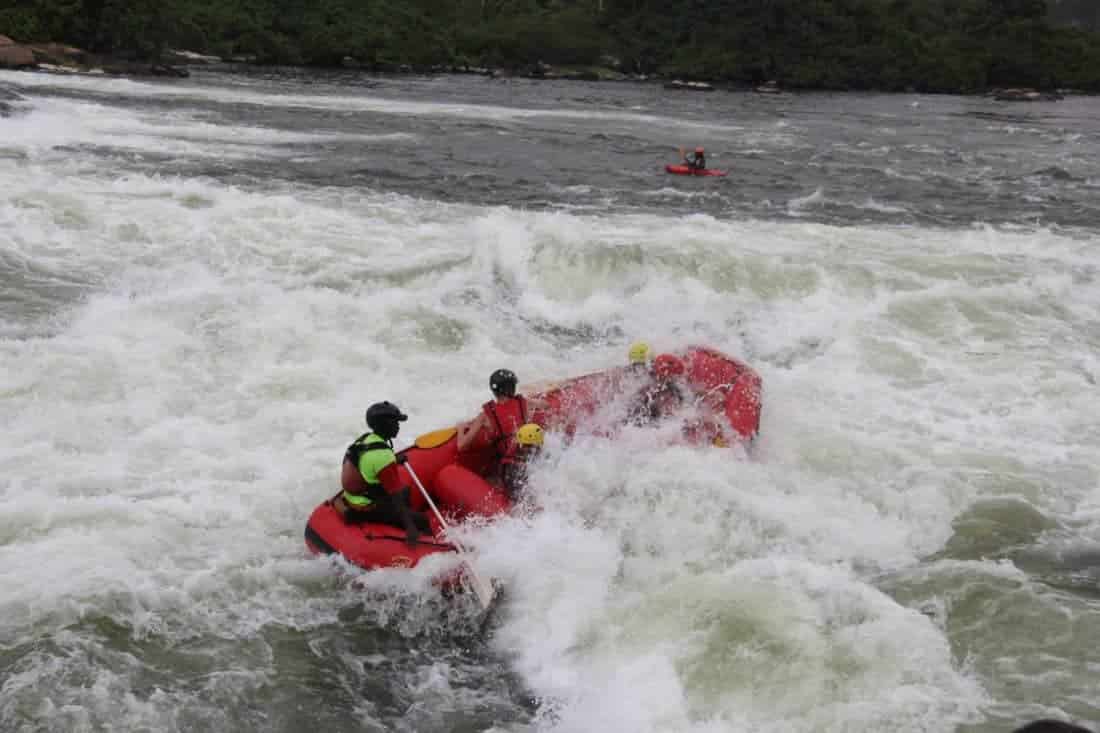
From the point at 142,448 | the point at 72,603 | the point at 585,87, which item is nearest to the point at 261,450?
the point at 142,448

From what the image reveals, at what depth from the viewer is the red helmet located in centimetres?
899

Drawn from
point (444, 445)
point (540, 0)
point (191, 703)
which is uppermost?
point (540, 0)

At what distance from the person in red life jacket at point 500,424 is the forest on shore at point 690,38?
62686 mm

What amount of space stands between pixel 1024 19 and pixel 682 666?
349ft

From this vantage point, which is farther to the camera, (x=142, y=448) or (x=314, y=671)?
(x=142, y=448)

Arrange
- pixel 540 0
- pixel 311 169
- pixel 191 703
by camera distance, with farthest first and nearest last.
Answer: pixel 540 0
pixel 311 169
pixel 191 703

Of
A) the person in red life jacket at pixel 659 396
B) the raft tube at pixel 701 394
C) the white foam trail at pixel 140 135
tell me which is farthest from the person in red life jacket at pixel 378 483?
the white foam trail at pixel 140 135

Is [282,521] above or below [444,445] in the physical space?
below

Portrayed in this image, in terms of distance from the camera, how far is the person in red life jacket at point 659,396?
8.73m

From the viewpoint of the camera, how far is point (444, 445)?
25.7 ft

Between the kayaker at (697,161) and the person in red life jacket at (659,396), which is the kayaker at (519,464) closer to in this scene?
the person in red life jacket at (659,396)

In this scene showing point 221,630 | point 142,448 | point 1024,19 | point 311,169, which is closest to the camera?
point 221,630

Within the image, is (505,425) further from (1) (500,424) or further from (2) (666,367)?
(2) (666,367)

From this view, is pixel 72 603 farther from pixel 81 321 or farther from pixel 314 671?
pixel 81 321
